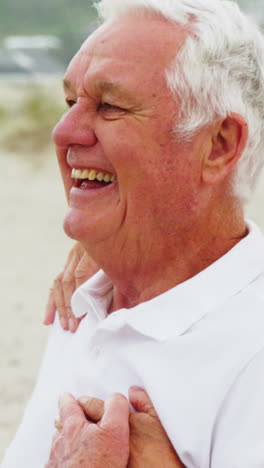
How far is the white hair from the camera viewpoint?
2.11 metres

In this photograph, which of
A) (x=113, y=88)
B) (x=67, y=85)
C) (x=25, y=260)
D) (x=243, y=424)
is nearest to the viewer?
(x=243, y=424)

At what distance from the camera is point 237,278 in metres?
2.19

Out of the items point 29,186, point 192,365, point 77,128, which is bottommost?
point 29,186

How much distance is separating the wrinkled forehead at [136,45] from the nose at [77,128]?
0.35 feet

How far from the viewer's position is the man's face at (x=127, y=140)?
2.15m

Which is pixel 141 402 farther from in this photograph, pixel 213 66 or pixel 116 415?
pixel 213 66

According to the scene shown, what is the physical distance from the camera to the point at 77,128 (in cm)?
221

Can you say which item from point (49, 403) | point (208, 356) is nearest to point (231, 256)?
point (208, 356)

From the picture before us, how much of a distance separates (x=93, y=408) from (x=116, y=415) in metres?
0.09

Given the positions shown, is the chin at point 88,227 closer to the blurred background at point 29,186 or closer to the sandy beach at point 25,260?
the blurred background at point 29,186

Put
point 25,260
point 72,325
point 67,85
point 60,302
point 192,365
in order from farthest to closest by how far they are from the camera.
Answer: point 25,260 → point 60,302 → point 72,325 → point 67,85 → point 192,365

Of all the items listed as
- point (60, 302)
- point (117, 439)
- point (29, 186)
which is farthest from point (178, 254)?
point (29, 186)

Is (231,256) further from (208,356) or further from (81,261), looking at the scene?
(81,261)

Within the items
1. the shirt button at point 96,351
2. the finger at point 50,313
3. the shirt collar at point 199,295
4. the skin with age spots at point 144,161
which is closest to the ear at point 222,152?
the skin with age spots at point 144,161
